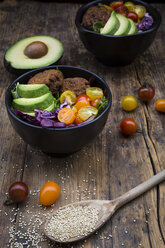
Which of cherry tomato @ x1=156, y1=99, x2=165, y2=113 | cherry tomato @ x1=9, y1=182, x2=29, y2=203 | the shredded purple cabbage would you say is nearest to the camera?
cherry tomato @ x1=9, y1=182, x2=29, y2=203

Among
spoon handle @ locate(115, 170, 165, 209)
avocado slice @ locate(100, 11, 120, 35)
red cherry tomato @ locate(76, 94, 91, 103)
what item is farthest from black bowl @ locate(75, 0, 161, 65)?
spoon handle @ locate(115, 170, 165, 209)

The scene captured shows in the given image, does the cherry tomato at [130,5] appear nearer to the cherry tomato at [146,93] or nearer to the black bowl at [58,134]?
the cherry tomato at [146,93]

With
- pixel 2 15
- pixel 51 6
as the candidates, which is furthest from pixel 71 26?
pixel 2 15

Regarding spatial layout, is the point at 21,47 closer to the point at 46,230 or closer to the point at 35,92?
the point at 35,92

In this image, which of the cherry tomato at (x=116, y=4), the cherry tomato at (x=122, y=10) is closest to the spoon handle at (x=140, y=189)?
the cherry tomato at (x=122, y=10)

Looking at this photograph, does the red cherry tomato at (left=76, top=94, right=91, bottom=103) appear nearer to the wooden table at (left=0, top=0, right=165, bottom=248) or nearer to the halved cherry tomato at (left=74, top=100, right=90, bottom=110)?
the halved cherry tomato at (left=74, top=100, right=90, bottom=110)

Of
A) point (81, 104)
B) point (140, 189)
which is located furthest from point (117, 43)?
point (140, 189)
